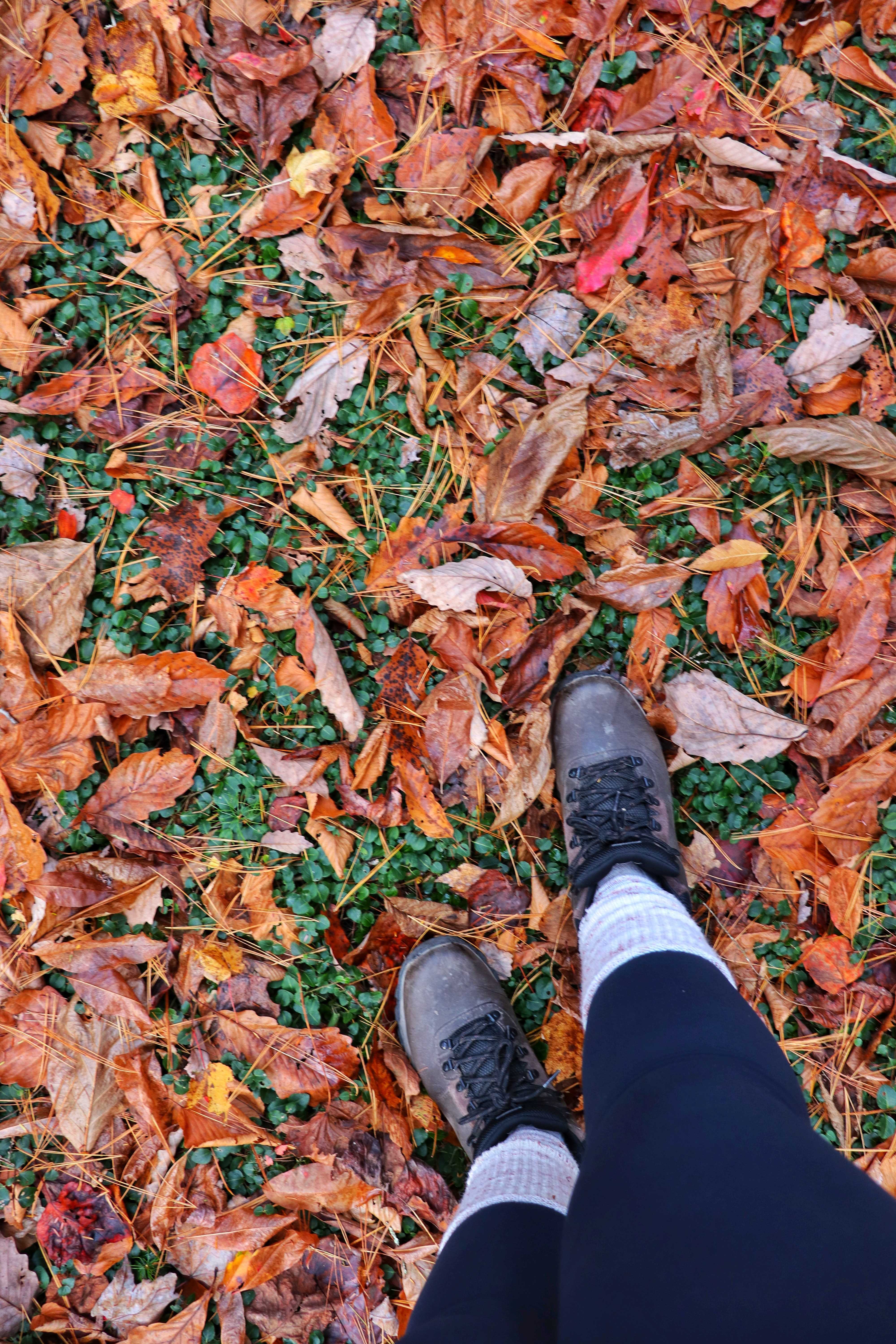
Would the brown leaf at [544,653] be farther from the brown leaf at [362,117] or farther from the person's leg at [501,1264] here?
the brown leaf at [362,117]

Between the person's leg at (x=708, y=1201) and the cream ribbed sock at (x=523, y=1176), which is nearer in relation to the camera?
the person's leg at (x=708, y=1201)

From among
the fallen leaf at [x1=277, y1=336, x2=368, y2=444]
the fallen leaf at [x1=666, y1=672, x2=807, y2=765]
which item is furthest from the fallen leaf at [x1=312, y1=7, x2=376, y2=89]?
the fallen leaf at [x1=666, y1=672, x2=807, y2=765]

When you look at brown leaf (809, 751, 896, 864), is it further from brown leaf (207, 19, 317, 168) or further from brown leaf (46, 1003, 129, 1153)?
brown leaf (207, 19, 317, 168)

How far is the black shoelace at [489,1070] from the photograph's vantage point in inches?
74.5

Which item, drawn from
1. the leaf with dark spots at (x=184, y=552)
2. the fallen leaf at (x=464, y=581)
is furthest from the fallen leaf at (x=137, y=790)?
the fallen leaf at (x=464, y=581)

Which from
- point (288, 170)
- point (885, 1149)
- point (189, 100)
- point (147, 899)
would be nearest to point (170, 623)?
point (147, 899)

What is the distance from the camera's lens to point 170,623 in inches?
79.0

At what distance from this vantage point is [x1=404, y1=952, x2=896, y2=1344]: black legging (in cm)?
98

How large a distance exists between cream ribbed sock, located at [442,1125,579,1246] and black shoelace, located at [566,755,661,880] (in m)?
0.62

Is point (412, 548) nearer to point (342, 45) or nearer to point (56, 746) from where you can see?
point (56, 746)

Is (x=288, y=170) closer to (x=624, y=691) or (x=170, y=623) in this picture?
(x=170, y=623)

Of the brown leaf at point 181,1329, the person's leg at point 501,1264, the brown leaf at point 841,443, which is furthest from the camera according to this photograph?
the brown leaf at point 841,443

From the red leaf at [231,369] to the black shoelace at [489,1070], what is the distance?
5.70 feet

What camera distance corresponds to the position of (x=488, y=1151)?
71.1 inches
